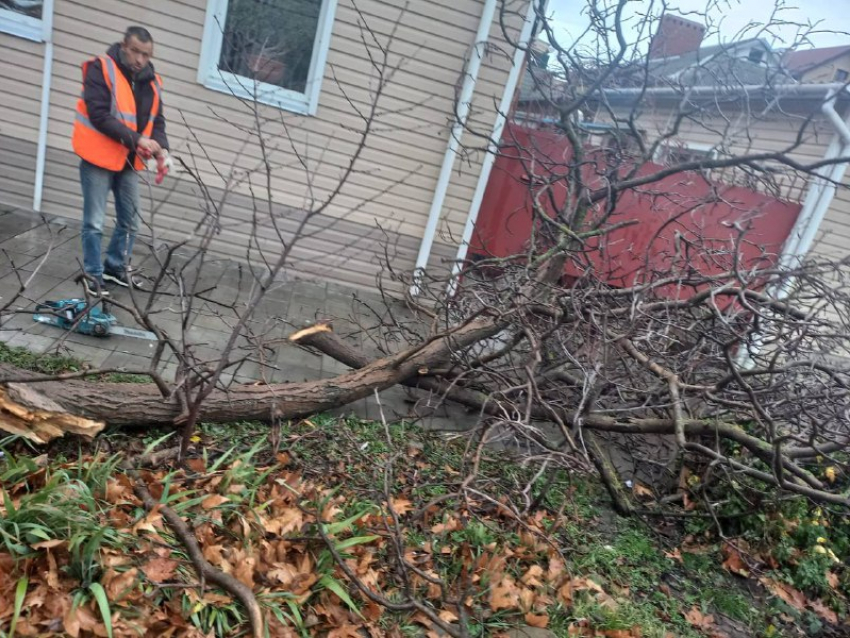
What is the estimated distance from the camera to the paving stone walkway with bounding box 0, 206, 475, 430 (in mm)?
4086

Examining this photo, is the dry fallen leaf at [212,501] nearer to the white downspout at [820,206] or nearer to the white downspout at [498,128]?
the white downspout at [498,128]

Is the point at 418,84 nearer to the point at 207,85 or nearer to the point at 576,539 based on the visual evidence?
the point at 207,85

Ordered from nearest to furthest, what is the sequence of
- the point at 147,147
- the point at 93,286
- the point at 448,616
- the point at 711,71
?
the point at 448,616 < the point at 147,147 < the point at 93,286 < the point at 711,71

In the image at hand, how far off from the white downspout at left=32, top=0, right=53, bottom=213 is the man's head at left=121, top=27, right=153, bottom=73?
6.54 feet

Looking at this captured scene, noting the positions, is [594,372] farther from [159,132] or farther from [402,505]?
[159,132]

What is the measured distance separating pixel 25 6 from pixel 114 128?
2.74 metres

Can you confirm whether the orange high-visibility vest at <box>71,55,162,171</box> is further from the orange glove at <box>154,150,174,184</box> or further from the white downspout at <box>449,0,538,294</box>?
the white downspout at <box>449,0,538,294</box>

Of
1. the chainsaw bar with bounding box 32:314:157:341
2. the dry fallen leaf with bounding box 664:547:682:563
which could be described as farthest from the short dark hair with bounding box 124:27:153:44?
the dry fallen leaf with bounding box 664:547:682:563

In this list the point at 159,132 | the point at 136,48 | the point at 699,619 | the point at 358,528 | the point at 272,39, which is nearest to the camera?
the point at 358,528

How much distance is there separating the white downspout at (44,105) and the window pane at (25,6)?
17cm

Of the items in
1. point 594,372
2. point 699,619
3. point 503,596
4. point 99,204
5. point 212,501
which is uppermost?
point 594,372

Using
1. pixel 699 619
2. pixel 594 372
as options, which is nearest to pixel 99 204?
pixel 594 372

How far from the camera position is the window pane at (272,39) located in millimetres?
6180

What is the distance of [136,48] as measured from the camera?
175 inches
